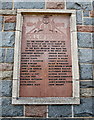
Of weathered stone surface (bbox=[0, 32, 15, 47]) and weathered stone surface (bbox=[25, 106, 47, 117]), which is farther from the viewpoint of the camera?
weathered stone surface (bbox=[0, 32, 15, 47])

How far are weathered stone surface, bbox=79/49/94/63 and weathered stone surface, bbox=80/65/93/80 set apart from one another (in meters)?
0.12

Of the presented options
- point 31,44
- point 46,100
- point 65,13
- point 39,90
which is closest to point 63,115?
point 46,100

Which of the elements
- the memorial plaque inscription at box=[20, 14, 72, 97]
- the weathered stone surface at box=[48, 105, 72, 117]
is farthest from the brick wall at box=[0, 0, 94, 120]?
the memorial plaque inscription at box=[20, 14, 72, 97]

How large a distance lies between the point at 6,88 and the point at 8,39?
0.94 metres

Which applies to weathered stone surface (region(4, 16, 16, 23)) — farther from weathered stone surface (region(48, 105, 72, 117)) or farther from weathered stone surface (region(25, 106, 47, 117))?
weathered stone surface (region(48, 105, 72, 117))

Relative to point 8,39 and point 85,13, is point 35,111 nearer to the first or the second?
point 8,39

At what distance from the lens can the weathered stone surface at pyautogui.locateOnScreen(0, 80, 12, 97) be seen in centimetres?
304

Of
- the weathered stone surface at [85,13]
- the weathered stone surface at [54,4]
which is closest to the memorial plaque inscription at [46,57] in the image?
the weathered stone surface at [54,4]

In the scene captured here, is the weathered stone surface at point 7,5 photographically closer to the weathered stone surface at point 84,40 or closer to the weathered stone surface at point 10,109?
the weathered stone surface at point 84,40

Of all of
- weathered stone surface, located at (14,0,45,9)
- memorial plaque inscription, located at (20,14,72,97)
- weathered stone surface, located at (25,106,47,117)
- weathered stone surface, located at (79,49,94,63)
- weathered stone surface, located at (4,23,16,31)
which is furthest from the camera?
weathered stone surface, located at (14,0,45,9)

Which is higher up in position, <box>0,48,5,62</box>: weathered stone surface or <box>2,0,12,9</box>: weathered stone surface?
<box>2,0,12,9</box>: weathered stone surface

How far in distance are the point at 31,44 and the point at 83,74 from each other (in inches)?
44.7

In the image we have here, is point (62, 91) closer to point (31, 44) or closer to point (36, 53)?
point (36, 53)

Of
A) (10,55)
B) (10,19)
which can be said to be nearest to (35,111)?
(10,55)
